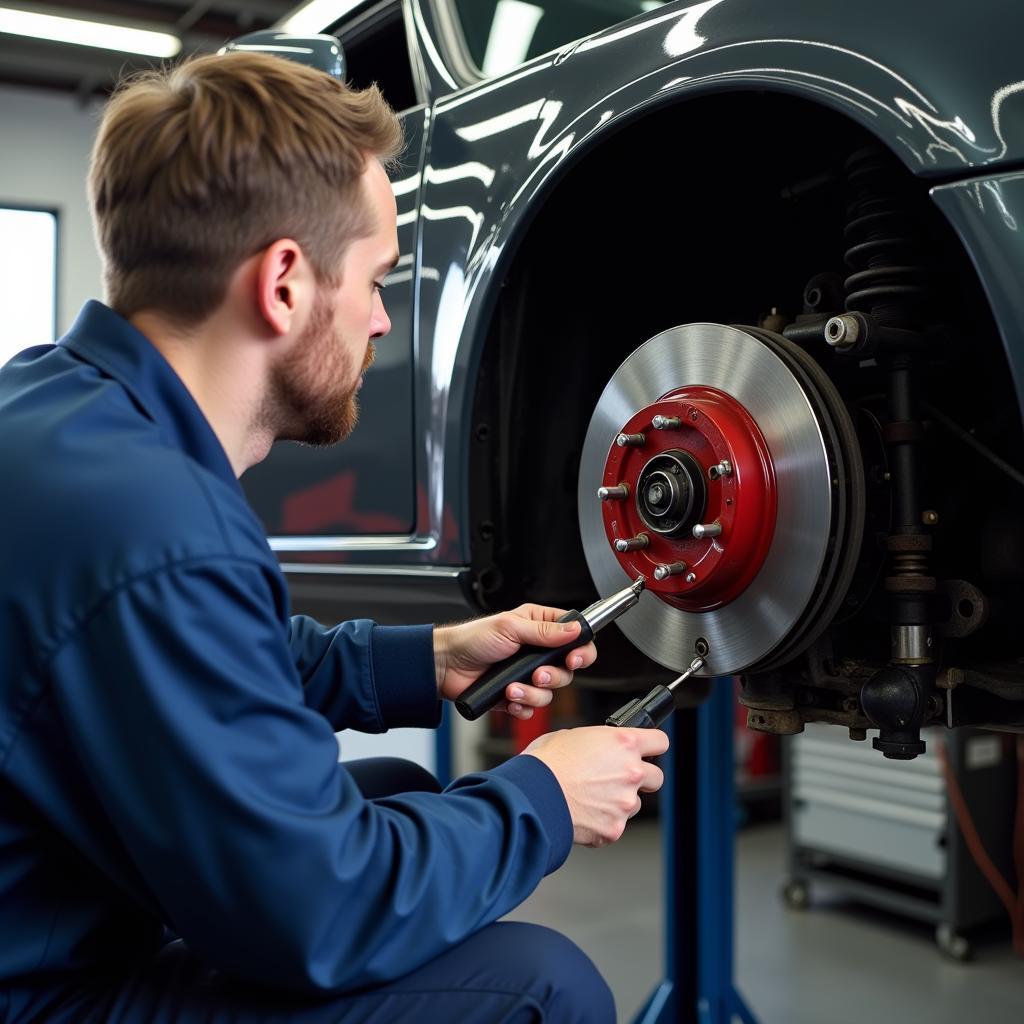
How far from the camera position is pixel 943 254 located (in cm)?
94

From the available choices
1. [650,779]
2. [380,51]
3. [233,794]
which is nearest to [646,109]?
[650,779]

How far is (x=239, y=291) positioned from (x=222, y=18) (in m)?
4.32

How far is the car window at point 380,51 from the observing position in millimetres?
1516

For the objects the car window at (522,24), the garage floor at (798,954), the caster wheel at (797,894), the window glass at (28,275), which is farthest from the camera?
the window glass at (28,275)

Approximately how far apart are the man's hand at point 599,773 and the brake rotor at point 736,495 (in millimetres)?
188

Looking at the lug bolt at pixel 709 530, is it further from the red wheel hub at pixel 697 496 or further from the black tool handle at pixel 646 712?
the black tool handle at pixel 646 712

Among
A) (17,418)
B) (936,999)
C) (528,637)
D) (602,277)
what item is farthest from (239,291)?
(936,999)

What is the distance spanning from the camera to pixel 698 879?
1816 mm

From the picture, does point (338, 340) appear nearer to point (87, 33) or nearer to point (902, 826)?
point (902, 826)

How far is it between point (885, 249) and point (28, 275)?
191 inches

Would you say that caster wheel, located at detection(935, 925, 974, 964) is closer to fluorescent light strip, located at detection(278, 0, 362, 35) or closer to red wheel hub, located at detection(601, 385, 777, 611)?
red wheel hub, located at detection(601, 385, 777, 611)

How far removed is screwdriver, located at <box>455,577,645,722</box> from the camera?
0.85 m

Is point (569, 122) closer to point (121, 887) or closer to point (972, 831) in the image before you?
point (121, 887)

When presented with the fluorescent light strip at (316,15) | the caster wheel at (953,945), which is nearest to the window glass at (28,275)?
the fluorescent light strip at (316,15)
